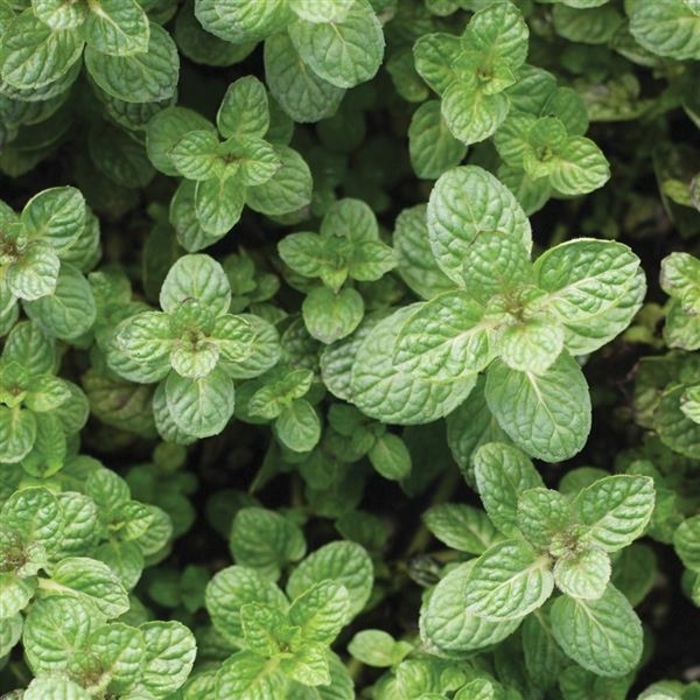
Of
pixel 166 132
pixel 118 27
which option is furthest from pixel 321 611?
pixel 118 27

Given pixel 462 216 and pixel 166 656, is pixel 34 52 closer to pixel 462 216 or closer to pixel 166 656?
pixel 462 216

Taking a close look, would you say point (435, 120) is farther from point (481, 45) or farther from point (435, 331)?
point (435, 331)

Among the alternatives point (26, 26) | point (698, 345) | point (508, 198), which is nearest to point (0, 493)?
point (26, 26)

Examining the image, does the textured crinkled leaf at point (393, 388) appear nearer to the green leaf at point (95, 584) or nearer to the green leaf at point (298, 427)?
the green leaf at point (298, 427)

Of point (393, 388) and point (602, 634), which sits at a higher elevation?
point (393, 388)

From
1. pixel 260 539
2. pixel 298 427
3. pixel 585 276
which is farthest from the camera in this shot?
pixel 260 539

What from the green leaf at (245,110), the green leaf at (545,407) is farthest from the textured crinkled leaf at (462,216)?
the green leaf at (245,110)
